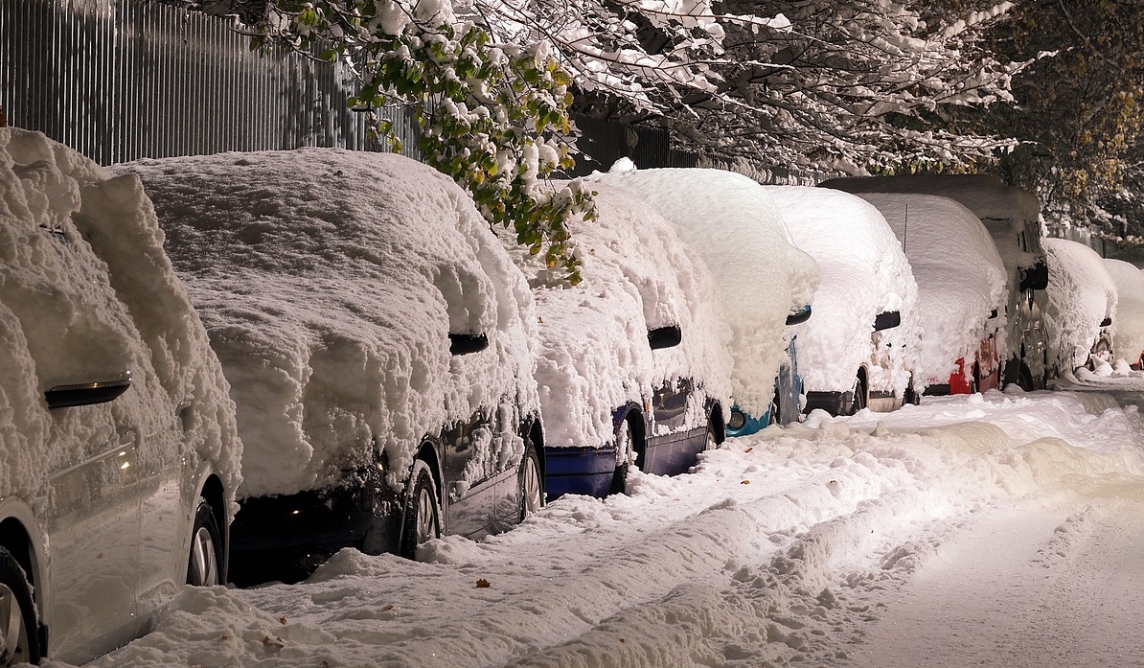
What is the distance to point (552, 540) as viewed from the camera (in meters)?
7.55

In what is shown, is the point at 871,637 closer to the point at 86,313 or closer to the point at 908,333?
the point at 86,313

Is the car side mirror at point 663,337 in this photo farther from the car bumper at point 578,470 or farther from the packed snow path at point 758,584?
the car bumper at point 578,470

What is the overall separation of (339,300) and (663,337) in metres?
3.75

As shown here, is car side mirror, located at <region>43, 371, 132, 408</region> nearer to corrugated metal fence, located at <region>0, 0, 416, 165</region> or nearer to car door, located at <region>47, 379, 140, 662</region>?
car door, located at <region>47, 379, 140, 662</region>

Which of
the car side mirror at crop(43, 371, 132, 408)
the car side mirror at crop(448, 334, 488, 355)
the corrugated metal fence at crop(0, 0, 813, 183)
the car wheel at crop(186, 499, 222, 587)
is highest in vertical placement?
the corrugated metal fence at crop(0, 0, 813, 183)

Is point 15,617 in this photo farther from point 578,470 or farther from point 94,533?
point 578,470

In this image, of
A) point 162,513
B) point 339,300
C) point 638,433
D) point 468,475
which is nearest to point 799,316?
point 638,433

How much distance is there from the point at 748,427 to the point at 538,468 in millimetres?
4053

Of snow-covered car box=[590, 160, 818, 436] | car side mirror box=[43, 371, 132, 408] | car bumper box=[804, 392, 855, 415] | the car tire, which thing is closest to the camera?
car side mirror box=[43, 371, 132, 408]

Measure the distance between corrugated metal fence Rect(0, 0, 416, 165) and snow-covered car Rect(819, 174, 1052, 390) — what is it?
8.63m

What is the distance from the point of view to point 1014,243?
18.8m

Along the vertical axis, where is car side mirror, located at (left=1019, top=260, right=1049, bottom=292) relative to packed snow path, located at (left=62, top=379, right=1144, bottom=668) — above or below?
above

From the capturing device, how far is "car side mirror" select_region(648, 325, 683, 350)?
9867mm

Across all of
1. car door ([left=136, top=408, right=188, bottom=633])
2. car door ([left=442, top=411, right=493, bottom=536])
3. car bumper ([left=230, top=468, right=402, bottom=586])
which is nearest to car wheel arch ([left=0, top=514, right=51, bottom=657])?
car door ([left=136, top=408, right=188, bottom=633])
